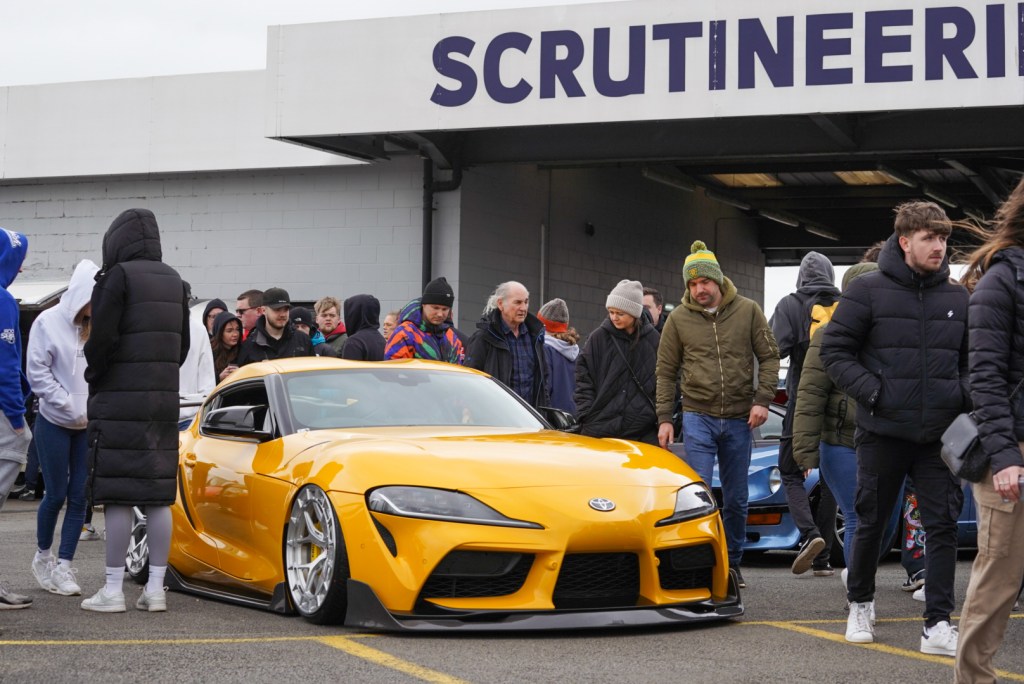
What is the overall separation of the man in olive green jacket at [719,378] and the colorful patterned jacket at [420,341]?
2199 millimetres

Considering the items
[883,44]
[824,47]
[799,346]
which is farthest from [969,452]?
[824,47]

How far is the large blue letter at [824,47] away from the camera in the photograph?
1476 cm

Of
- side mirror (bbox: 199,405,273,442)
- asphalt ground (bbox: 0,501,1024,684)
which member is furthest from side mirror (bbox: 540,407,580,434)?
side mirror (bbox: 199,405,273,442)

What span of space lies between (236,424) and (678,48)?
913 centimetres

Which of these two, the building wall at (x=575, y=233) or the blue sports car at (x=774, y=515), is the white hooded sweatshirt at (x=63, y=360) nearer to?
the blue sports car at (x=774, y=515)

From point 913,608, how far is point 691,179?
53.9 ft

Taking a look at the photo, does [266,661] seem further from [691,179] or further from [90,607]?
[691,179]

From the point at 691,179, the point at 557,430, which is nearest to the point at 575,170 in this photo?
the point at 691,179

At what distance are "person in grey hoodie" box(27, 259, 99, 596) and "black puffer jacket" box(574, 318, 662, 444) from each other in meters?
2.92

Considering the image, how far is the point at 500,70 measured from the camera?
1596 centimetres

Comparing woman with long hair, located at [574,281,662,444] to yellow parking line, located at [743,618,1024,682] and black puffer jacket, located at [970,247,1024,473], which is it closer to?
yellow parking line, located at [743,618,1024,682]

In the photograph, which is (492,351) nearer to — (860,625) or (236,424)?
(236,424)

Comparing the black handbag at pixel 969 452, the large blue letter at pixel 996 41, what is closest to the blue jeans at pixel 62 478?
the black handbag at pixel 969 452

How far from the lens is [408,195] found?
18.0m
